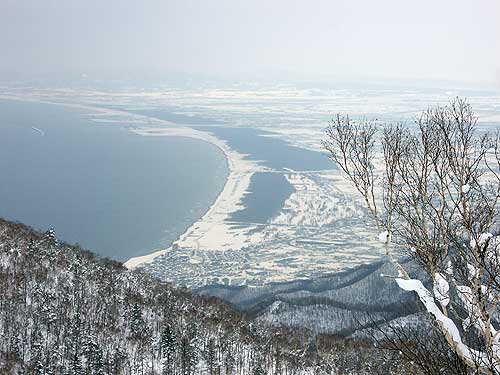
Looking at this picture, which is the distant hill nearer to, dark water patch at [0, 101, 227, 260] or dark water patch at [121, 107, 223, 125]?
dark water patch at [0, 101, 227, 260]

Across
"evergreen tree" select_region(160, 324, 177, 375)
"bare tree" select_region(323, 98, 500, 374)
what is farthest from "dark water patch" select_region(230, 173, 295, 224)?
"bare tree" select_region(323, 98, 500, 374)

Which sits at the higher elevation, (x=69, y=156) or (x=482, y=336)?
Answer: (x=482, y=336)

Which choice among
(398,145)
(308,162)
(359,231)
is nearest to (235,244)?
(359,231)

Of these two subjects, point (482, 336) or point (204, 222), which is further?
point (204, 222)

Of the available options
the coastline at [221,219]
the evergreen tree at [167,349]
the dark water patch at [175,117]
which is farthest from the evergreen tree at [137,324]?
the dark water patch at [175,117]

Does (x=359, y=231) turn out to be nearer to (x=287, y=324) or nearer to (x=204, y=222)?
(x=204, y=222)
